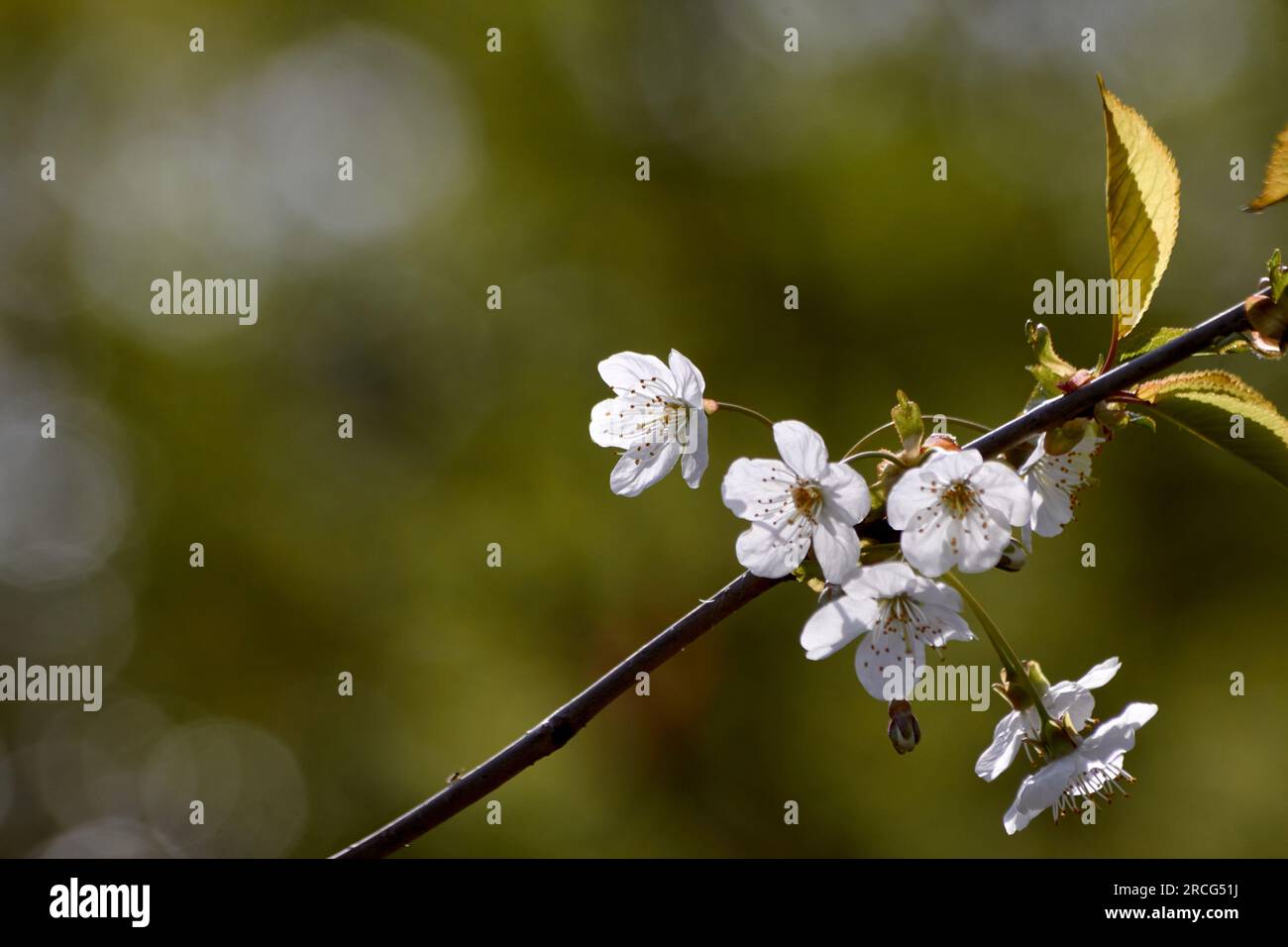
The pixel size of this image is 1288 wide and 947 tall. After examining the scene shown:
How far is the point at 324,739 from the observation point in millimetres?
6238

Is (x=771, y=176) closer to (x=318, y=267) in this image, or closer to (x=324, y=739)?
(x=318, y=267)

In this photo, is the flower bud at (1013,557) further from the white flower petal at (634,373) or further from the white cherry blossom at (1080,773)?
the white flower petal at (634,373)

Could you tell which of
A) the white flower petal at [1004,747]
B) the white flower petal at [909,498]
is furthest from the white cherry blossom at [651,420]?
the white flower petal at [1004,747]

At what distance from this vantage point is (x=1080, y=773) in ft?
4.12

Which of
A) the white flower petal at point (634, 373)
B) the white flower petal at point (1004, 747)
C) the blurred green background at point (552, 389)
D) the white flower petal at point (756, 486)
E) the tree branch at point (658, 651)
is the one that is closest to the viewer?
the tree branch at point (658, 651)

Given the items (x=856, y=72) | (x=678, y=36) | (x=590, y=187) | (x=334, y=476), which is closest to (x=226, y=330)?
(x=334, y=476)

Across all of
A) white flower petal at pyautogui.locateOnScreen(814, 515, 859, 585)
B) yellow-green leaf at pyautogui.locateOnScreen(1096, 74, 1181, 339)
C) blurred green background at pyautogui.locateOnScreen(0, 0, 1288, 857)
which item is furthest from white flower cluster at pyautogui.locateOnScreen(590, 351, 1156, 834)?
blurred green background at pyautogui.locateOnScreen(0, 0, 1288, 857)

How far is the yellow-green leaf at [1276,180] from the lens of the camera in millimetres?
916

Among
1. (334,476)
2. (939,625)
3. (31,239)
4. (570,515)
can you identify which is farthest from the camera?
(31,239)

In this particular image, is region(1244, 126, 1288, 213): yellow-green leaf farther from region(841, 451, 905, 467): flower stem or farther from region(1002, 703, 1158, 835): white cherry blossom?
region(1002, 703, 1158, 835): white cherry blossom

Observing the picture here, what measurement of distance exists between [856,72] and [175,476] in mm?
4676

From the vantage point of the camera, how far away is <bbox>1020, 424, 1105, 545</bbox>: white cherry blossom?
3.97ft

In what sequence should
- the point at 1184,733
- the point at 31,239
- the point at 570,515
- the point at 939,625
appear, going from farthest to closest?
the point at 31,239 < the point at 570,515 < the point at 1184,733 < the point at 939,625

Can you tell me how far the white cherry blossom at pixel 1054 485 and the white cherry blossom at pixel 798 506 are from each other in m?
0.28
